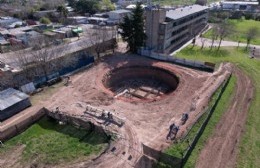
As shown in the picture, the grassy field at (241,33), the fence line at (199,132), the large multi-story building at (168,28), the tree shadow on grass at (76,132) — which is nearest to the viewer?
the fence line at (199,132)

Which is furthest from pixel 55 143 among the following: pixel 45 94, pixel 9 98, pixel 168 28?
pixel 168 28

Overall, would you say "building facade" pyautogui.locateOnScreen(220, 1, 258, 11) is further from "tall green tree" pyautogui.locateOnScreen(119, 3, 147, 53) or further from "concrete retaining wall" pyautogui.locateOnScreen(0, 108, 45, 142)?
"concrete retaining wall" pyautogui.locateOnScreen(0, 108, 45, 142)

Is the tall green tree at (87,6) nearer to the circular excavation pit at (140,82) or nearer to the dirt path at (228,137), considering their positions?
the circular excavation pit at (140,82)

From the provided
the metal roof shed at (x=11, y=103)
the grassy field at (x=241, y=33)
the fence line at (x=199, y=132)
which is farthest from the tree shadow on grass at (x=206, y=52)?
the metal roof shed at (x=11, y=103)

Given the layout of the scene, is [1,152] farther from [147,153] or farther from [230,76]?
[230,76]

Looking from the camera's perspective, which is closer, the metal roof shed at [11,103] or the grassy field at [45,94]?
the metal roof shed at [11,103]

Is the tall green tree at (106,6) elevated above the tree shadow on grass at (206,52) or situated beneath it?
elevated above

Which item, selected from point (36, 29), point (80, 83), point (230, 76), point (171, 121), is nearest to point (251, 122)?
point (171, 121)
